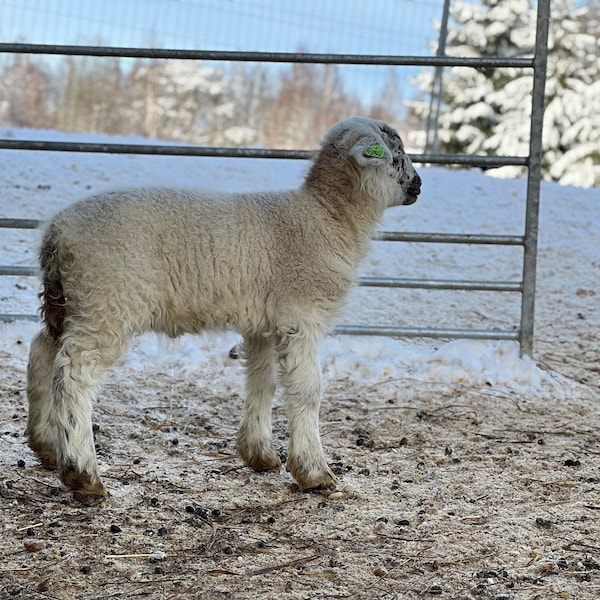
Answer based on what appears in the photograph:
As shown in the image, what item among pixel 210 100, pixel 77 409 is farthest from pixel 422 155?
pixel 210 100

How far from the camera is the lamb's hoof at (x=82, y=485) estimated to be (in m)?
3.31

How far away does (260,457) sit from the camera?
154 inches

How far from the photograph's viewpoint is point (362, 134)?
3850mm

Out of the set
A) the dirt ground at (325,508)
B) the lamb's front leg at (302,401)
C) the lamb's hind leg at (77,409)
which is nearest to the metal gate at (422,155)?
the dirt ground at (325,508)

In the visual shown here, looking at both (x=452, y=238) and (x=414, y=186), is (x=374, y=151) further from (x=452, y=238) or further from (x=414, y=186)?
(x=452, y=238)

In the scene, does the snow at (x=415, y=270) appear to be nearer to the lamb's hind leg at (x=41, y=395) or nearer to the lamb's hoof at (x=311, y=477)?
the lamb's hind leg at (x=41, y=395)

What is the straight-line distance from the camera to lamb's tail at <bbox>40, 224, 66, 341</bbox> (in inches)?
135

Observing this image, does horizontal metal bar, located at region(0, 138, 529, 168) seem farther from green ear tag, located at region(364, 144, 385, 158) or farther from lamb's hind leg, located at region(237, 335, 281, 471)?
lamb's hind leg, located at region(237, 335, 281, 471)

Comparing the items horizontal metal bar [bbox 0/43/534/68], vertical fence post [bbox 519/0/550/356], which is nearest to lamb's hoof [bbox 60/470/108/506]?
horizontal metal bar [bbox 0/43/534/68]

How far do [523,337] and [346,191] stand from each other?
2.09 m

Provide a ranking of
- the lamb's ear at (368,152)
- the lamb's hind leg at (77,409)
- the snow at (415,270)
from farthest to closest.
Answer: the snow at (415,270)
the lamb's ear at (368,152)
the lamb's hind leg at (77,409)

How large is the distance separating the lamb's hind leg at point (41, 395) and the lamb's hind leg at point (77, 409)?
26cm

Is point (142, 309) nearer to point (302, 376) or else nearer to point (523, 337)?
point (302, 376)

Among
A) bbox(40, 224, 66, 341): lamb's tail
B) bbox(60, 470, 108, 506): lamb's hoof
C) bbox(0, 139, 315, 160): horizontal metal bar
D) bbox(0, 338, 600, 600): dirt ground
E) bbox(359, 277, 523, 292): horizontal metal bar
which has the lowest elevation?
bbox(0, 338, 600, 600): dirt ground
